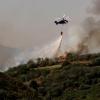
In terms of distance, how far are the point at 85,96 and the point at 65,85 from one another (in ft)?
109

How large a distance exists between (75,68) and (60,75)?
9174 mm

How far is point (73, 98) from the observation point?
132500 mm

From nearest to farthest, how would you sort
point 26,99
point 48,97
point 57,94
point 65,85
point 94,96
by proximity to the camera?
point 26,99 → point 94,96 → point 48,97 → point 57,94 → point 65,85

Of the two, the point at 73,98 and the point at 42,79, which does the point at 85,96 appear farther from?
the point at 42,79

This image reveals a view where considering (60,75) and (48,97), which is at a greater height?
(60,75)

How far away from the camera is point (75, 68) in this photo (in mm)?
194875

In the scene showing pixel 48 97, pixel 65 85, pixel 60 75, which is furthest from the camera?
pixel 60 75

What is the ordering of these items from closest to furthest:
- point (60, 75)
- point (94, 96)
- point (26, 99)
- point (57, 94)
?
point (26, 99)
point (94, 96)
point (57, 94)
point (60, 75)

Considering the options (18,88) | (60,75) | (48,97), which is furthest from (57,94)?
(60,75)

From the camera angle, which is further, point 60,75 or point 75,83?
point 60,75

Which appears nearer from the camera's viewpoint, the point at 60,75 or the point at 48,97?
the point at 48,97

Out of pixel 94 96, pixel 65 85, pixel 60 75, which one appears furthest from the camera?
pixel 60 75

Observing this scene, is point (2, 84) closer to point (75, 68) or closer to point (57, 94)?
point (57, 94)

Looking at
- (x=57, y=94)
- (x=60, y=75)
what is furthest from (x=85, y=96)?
(x=60, y=75)
